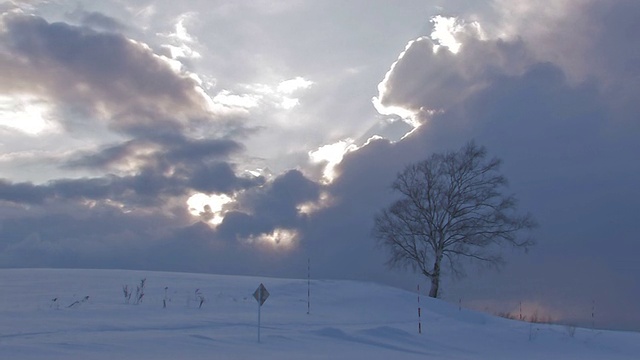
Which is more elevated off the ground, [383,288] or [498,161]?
[498,161]

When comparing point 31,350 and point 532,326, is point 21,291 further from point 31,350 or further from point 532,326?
point 532,326

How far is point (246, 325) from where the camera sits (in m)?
20.9

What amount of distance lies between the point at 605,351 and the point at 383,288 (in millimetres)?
11162

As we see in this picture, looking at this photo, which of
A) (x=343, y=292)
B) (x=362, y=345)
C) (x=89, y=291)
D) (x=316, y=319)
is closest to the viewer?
(x=362, y=345)

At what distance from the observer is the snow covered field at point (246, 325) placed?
640 inches

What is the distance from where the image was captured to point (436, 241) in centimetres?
3950

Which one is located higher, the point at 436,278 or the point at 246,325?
the point at 436,278

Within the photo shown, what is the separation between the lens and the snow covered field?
16.3m

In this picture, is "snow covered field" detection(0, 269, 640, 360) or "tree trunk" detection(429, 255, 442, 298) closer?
"snow covered field" detection(0, 269, 640, 360)

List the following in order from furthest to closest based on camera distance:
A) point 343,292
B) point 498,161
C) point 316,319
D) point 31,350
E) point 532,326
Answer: point 498,161, point 343,292, point 532,326, point 316,319, point 31,350

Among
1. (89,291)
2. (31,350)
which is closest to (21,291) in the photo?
(89,291)

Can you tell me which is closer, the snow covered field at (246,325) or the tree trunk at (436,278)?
the snow covered field at (246,325)

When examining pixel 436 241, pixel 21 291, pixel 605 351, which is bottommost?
pixel 605 351

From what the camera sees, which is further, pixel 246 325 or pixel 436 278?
pixel 436 278
